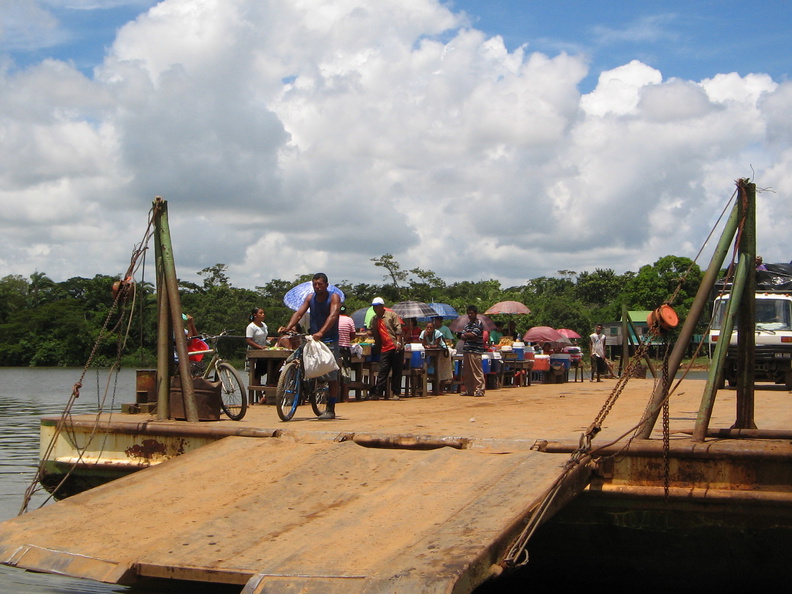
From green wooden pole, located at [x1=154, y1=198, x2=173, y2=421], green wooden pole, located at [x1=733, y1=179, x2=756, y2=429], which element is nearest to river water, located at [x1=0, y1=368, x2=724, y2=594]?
green wooden pole, located at [x1=154, y1=198, x2=173, y2=421]

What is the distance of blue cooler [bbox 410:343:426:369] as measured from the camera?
1423 centimetres

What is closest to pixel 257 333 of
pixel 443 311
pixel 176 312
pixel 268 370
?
pixel 268 370

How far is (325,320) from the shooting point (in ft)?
29.5

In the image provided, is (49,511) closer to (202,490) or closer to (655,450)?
(202,490)

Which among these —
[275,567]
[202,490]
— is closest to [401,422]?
[202,490]

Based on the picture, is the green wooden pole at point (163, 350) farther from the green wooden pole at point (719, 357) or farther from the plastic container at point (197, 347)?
the green wooden pole at point (719, 357)

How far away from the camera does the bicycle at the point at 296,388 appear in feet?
28.0

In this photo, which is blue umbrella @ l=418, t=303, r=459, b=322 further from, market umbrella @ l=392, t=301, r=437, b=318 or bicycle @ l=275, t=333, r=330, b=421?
bicycle @ l=275, t=333, r=330, b=421

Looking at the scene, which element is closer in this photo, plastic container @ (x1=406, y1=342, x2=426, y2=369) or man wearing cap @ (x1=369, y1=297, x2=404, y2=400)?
man wearing cap @ (x1=369, y1=297, x2=404, y2=400)

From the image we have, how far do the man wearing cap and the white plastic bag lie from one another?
4.20m

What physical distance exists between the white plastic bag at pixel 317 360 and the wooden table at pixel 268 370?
9.47 feet

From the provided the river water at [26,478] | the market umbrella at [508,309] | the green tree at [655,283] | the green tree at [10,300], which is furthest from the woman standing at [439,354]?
the green tree at [10,300]

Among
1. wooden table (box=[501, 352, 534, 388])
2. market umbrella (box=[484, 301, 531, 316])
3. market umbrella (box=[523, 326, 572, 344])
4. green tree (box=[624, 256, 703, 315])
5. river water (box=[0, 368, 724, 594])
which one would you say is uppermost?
green tree (box=[624, 256, 703, 315])

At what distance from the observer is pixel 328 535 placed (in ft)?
15.2
